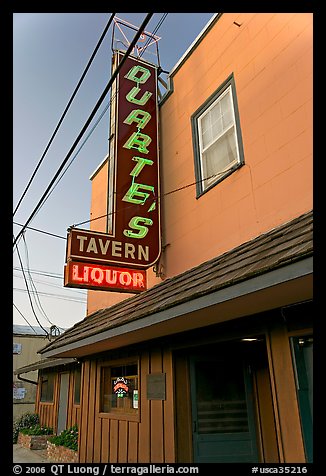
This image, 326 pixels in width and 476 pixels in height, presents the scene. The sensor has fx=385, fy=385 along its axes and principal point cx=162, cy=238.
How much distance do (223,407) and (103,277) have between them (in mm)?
2879

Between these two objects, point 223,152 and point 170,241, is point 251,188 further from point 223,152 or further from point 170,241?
point 170,241

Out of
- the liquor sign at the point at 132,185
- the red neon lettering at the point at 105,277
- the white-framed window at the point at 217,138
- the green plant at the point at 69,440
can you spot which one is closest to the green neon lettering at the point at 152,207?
the liquor sign at the point at 132,185

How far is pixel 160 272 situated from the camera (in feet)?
24.2

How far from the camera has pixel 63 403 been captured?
562 inches

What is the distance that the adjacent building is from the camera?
422 centimetres

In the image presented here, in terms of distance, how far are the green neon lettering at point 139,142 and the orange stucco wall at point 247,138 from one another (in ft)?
1.32

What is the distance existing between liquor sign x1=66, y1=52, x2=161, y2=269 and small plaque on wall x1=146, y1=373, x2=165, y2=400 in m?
1.90

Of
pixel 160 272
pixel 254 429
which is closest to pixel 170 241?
pixel 160 272

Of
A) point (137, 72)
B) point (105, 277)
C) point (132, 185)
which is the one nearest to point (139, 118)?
point (137, 72)

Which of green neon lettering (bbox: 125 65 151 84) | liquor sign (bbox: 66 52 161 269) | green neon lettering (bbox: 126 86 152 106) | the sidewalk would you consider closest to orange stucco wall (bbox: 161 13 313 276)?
liquor sign (bbox: 66 52 161 269)

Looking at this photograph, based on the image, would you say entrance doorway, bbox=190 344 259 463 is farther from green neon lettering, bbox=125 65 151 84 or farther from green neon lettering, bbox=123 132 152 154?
green neon lettering, bbox=125 65 151 84

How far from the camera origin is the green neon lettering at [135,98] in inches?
330

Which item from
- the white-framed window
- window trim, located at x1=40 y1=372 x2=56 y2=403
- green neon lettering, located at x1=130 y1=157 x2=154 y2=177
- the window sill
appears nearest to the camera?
the white-framed window
